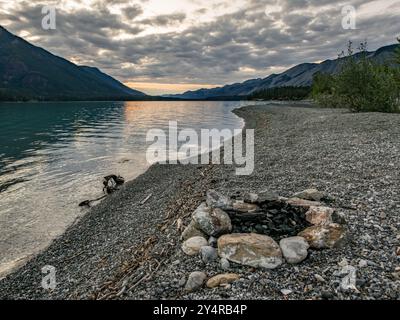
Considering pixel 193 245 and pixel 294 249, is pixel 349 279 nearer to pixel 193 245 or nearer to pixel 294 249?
pixel 294 249

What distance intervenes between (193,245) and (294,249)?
282cm

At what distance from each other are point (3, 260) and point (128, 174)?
1548 centimetres

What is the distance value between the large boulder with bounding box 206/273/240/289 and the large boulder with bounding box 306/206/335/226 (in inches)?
123

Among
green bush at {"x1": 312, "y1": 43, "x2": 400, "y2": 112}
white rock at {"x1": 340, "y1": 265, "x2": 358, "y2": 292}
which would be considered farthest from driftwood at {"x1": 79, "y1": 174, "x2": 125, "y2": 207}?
green bush at {"x1": 312, "y1": 43, "x2": 400, "y2": 112}

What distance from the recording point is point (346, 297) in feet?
20.0

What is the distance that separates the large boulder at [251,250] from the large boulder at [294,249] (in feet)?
0.53

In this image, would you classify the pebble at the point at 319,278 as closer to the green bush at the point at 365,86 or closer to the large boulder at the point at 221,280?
the large boulder at the point at 221,280

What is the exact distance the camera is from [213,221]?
8969 mm

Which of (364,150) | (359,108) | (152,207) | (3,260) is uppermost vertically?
(359,108)

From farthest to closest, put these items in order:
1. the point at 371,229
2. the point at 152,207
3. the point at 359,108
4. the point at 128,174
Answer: the point at 359,108, the point at 128,174, the point at 152,207, the point at 371,229

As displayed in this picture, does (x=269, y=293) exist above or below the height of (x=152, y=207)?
above

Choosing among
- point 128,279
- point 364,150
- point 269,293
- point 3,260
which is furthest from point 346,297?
point 364,150
